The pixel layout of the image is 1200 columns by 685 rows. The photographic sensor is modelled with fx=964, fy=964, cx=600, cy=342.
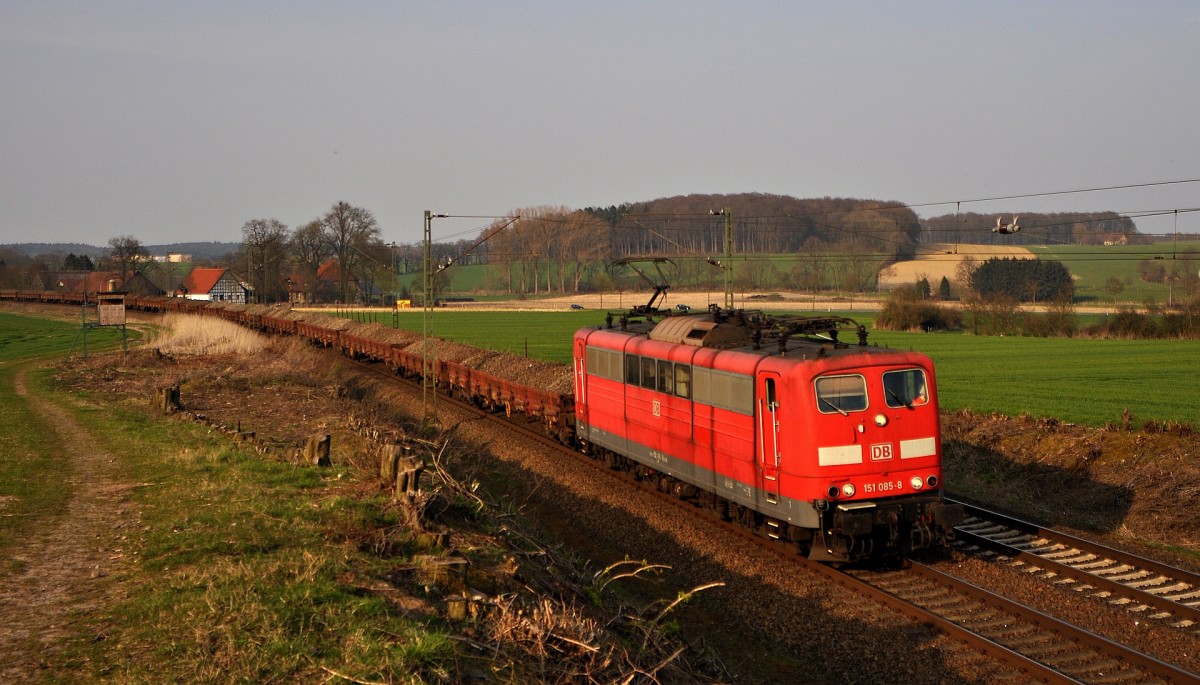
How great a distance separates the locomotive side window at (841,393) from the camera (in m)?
13.5

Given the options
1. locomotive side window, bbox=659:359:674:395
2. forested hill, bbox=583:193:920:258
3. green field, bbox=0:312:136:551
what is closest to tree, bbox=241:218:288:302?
forested hill, bbox=583:193:920:258

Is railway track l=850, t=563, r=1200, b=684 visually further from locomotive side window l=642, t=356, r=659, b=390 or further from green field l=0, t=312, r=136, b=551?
green field l=0, t=312, r=136, b=551

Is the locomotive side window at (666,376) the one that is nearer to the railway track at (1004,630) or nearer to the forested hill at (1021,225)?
the railway track at (1004,630)

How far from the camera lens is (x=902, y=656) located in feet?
35.2

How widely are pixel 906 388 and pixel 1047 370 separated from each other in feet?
91.7

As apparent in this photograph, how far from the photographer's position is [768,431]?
1405cm

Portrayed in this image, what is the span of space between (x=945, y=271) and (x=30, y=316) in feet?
354

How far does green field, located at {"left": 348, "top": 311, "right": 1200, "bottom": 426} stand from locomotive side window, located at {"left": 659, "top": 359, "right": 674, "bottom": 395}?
12248 mm

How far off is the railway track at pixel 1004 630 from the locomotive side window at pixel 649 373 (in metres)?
4.05

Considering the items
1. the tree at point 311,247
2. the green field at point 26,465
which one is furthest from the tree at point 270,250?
the green field at point 26,465

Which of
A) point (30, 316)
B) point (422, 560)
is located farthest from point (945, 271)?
point (422, 560)

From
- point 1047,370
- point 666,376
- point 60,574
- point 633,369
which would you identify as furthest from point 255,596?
point 1047,370

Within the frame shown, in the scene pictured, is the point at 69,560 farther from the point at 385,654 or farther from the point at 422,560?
Answer: the point at 385,654

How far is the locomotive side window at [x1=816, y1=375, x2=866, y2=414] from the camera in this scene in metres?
13.5
